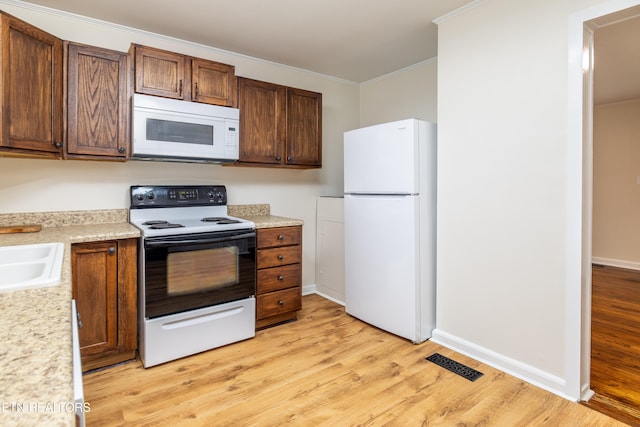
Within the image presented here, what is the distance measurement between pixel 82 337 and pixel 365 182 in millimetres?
2174

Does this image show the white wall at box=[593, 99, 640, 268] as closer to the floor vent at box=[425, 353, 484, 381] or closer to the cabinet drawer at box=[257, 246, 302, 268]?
the floor vent at box=[425, 353, 484, 381]

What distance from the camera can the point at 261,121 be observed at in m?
3.03

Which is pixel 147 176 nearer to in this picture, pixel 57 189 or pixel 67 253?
pixel 57 189

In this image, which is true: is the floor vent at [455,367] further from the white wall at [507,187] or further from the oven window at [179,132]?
the oven window at [179,132]

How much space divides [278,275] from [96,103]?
1.74 m

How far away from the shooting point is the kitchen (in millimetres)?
1989

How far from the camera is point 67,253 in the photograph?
1.60 meters

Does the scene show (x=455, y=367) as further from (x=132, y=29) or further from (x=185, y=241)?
(x=132, y=29)

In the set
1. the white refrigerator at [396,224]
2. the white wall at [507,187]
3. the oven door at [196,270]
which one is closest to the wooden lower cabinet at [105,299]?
the oven door at [196,270]

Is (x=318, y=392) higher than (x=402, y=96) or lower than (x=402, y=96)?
lower

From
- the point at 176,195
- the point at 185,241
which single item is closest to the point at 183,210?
the point at 176,195

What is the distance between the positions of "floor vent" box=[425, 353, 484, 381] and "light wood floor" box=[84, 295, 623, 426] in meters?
0.04

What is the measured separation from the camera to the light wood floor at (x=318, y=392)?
1.79 m

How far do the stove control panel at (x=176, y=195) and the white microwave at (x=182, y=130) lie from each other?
27 cm
